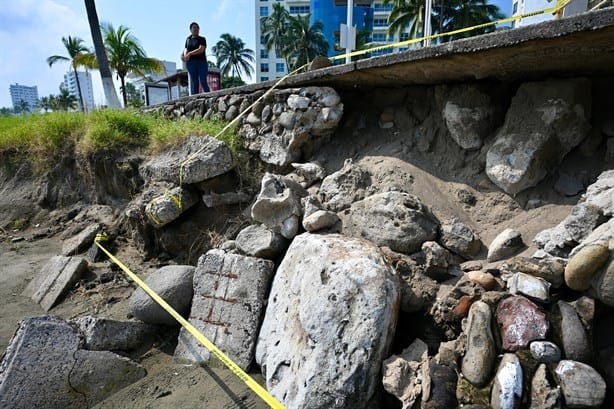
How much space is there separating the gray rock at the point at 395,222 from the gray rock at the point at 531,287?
2.00 feet

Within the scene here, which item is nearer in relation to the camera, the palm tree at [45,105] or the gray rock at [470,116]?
the gray rock at [470,116]

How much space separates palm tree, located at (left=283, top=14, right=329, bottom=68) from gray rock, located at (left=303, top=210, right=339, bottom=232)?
2933 centimetres

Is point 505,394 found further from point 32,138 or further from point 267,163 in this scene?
point 32,138

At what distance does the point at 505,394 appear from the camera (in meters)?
1.59

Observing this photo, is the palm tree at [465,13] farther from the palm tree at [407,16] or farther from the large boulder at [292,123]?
the large boulder at [292,123]

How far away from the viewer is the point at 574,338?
165 centimetres

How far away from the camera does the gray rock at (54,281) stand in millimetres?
3604

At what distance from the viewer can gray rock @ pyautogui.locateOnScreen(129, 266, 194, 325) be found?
2902 mm

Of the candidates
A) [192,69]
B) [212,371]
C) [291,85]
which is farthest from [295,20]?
[212,371]

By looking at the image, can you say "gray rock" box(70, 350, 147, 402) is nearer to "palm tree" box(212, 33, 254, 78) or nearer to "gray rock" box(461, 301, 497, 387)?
"gray rock" box(461, 301, 497, 387)

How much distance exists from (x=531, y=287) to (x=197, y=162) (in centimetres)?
305

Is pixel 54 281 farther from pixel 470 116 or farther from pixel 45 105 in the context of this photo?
pixel 45 105

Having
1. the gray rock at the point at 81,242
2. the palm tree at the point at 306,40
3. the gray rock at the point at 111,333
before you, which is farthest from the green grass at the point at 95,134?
the palm tree at the point at 306,40

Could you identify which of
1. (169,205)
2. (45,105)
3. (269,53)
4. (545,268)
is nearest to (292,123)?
(169,205)
